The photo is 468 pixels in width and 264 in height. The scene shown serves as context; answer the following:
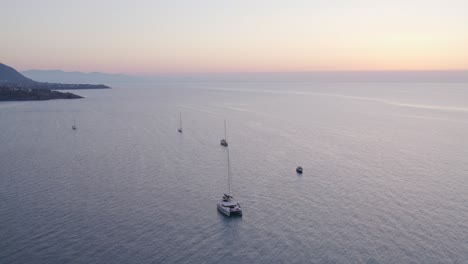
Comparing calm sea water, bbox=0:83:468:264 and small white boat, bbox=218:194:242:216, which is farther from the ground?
small white boat, bbox=218:194:242:216

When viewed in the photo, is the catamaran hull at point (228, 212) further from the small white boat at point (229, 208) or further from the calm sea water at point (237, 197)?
the calm sea water at point (237, 197)

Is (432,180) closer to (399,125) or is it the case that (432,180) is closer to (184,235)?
(184,235)

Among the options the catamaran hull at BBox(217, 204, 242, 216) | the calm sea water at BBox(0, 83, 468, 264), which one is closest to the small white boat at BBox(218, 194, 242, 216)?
the catamaran hull at BBox(217, 204, 242, 216)

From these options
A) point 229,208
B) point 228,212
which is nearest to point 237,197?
point 229,208

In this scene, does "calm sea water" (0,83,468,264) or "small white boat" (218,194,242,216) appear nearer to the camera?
"calm sea water" (0,83,468,264)

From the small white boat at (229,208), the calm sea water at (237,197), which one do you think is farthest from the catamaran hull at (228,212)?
the calm sea water at (237,197)

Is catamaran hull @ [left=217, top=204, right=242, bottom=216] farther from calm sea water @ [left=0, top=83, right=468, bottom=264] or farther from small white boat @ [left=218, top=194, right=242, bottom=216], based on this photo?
calm sea water @ [left=0, top=83, right=468, bottom=264]

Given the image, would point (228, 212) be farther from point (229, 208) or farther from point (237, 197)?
point (237, 197)

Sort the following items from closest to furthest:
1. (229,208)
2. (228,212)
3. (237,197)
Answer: (228,212), (229,208), (237,197)
